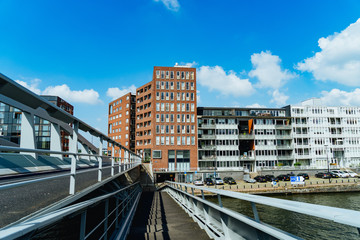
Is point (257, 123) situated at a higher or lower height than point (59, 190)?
higher

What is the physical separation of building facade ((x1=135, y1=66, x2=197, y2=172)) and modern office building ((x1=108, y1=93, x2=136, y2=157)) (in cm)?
1530

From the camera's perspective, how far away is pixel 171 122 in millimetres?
62000

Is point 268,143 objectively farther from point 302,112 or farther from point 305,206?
point 305,206

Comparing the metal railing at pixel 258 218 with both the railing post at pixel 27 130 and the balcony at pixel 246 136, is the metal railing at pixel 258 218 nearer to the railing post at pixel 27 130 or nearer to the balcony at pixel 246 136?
the railing post at pixel 27 130

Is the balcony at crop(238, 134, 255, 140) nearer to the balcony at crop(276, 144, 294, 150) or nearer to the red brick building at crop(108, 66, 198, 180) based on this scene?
the balcony at crop(276, 144, 294, 150)

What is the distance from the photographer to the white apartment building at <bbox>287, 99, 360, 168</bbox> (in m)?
64.3

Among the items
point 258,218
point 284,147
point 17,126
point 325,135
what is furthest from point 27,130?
point 325,135

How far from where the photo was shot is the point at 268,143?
2488 inches

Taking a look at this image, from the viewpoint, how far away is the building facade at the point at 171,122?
60500 millimetres

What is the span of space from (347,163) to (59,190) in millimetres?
78282

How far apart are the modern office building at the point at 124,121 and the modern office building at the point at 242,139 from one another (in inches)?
1076

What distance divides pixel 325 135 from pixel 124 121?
60.1 metres

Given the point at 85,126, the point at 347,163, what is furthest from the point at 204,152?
the point at 85,126

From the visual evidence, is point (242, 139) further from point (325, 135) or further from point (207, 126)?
point (325, 135)
